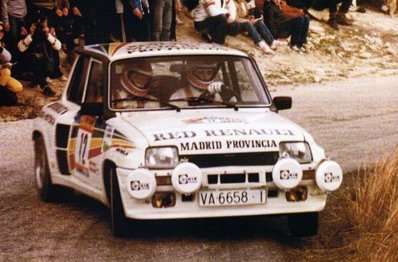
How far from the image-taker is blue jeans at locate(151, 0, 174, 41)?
21609 mm

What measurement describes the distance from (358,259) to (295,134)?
1.08 meters

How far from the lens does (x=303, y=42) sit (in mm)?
27328

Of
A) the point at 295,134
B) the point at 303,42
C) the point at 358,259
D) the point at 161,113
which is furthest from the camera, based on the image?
the point at 303,42

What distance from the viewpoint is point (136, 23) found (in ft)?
69.7

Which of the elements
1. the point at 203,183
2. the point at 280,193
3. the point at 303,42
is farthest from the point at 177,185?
the point at 303,42

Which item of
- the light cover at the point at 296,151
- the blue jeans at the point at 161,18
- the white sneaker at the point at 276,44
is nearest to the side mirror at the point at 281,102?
the light cover at the point at 296,151

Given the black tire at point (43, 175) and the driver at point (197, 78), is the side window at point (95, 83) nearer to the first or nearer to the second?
the driver at point (197, 78)

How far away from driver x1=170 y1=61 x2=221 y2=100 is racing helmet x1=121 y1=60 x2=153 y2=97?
9.4 inches

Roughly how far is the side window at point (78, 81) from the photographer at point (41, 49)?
8975 millimetres

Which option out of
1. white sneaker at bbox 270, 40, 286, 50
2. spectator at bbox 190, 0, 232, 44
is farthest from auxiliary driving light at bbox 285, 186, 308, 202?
white sneaker at bbox 270, 40, 286, 50

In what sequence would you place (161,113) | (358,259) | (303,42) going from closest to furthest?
(358,259)
(161,113)
(303,42)

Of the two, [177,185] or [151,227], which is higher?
[177,185]

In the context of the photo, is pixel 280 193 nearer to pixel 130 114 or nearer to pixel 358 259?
pixel 358 259

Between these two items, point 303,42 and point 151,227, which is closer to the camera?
point 151,227
